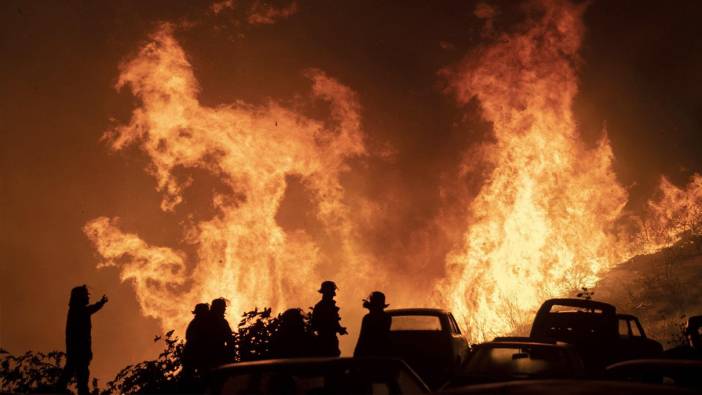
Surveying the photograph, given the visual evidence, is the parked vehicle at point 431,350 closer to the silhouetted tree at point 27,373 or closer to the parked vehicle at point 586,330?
the parked vehicle at point 586,330

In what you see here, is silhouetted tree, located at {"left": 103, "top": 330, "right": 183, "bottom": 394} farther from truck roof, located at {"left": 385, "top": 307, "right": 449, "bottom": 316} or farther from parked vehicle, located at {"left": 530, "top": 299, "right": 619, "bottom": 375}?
parked vehicle, located at {"left": 530, "top": 299, "right": 619, "bottom": 375}

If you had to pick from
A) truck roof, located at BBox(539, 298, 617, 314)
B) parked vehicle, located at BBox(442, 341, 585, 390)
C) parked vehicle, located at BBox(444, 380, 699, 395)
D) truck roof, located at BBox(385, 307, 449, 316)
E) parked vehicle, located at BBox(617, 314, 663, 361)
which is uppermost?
truck roof, located at BBox(385, 307, 449, 316)

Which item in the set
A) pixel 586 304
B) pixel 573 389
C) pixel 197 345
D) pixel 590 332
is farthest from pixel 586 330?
pixel 573 389

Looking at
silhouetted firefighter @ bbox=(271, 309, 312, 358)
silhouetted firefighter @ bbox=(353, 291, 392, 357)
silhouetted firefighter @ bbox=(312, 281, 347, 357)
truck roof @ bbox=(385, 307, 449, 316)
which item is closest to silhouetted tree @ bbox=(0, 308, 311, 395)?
silhouetted firefighter @ bbox=(271, 309, 312, 358)

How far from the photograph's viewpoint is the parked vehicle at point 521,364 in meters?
7.31

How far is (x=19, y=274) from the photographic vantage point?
224 ft

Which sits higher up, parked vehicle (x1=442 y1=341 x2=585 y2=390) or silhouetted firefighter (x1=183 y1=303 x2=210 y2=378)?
silhouetted firefighter (x1=183 y1=303 x2=210 y2=378)

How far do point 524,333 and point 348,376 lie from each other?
40.0 m

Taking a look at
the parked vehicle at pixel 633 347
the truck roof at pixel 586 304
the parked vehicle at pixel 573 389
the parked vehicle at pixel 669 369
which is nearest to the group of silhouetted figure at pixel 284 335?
the truck roof at pixel 586 304

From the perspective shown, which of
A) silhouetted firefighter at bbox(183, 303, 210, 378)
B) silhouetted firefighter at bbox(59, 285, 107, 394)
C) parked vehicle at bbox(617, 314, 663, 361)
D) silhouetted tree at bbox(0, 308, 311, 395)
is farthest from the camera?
parked vehicle at bbox(617, 314, 663, 361)

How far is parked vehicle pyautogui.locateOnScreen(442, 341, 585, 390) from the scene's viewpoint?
7.31 m

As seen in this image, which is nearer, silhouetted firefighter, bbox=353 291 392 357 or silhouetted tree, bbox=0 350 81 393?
silhouetted firefighter, bbox=353 291 392 357

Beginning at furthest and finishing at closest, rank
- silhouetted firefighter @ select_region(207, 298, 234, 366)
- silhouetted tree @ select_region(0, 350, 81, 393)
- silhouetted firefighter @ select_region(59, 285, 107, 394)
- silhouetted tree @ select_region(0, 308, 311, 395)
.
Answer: silhouetted tree @ select_region(0, 308, 311, 395) < silhouetted tree @ select_region(0, 350, 81, 393) < silhouetted firefighter @ select_region(207, 298, 234, 366) < silhouetted firefighter @ select_region(59, 285, 107, 394)

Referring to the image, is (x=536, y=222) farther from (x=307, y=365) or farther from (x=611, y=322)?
(x=307, y=365)
